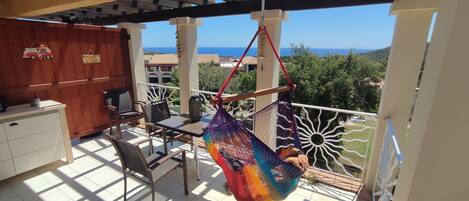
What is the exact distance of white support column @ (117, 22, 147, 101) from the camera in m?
4.26

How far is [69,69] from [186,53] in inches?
75.6

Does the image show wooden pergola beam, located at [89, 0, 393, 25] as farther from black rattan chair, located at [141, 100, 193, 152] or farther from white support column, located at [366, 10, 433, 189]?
black rattan chair, located at [141, 100, 193, 152]

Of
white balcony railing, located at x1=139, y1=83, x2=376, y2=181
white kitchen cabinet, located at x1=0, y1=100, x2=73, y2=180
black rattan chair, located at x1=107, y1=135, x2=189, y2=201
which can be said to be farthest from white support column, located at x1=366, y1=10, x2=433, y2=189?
white kitchen cabinet, located at x1=0, y1=100, x2=73, y2=180

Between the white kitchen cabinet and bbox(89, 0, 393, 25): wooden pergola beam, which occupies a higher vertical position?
bbox(89, 0, 393, 25): wooden pergola beam

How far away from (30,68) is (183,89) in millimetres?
2184

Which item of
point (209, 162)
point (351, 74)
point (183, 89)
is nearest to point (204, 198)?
point (209, 162)

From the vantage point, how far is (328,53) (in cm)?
1053

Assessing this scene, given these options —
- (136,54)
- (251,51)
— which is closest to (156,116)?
(136,54)

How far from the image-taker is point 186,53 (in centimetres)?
369

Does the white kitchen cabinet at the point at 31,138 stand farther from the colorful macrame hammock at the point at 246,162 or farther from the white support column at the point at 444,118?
the white support column at the point at 444,118

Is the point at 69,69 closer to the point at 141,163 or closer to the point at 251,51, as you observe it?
the point at 141,163

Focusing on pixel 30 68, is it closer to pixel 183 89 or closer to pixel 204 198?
pixel 183 89

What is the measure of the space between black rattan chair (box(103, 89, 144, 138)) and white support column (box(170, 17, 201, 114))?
94cm

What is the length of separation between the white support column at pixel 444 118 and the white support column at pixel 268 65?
2.04 metres
